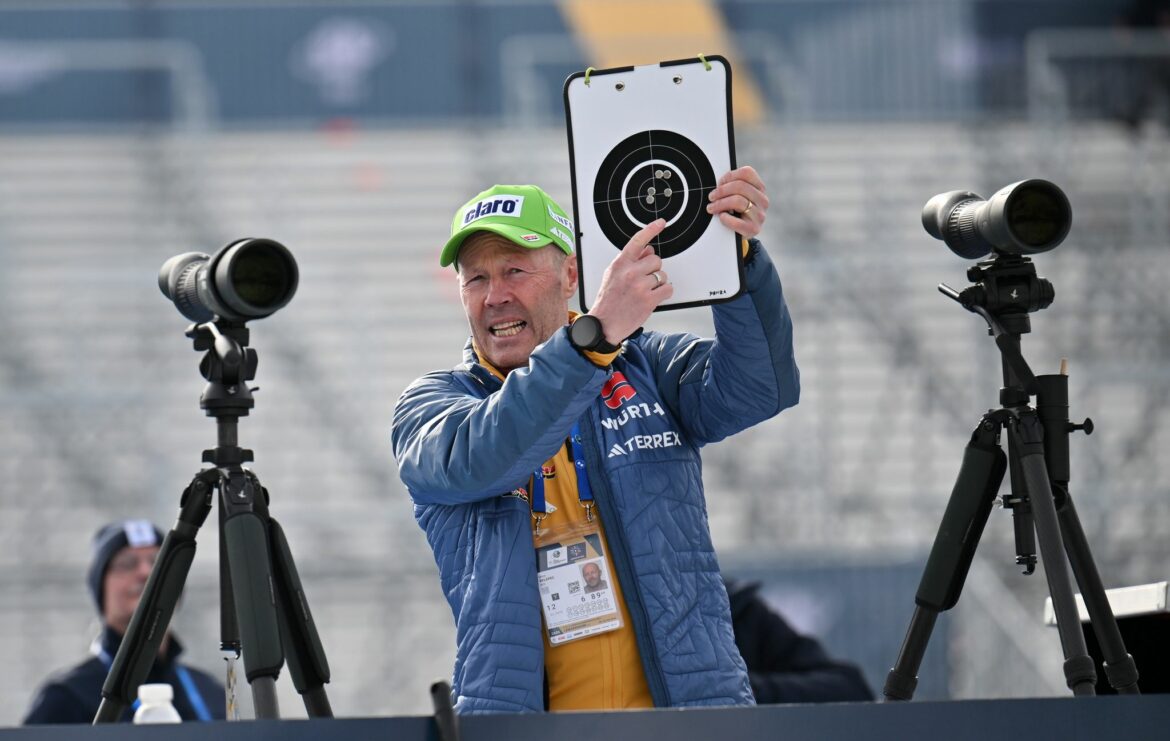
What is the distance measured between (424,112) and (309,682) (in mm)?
7326

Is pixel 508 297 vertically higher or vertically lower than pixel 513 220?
lower

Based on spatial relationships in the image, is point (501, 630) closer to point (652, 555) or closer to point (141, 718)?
point (652, 555)

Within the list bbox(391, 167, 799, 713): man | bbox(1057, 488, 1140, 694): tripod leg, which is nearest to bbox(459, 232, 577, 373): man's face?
bbox(391, 167, 799, 713): man

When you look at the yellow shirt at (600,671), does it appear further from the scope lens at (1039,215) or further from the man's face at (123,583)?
the man's face at (123,583)


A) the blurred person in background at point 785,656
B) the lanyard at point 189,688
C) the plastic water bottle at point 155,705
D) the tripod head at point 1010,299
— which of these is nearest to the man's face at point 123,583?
the lanyard at point 189,688

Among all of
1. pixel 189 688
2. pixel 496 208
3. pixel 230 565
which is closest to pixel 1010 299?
pixel 496 208

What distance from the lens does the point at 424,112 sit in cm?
955

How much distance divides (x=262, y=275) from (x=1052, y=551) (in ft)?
4.21

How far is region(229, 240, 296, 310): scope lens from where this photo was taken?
8.11 feet

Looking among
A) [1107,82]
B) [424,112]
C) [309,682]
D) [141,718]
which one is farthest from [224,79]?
[309,682]

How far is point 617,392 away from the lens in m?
2.79

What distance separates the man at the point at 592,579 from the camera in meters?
2.61

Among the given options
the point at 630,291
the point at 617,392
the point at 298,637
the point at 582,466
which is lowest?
the point at 298,637

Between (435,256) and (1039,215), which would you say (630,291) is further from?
(435,256)
